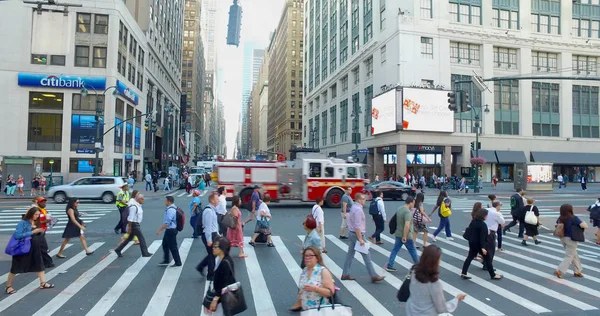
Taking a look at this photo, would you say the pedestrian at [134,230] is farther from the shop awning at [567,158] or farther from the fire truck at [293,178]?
the shop awning at [567,158]

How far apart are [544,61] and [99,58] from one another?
164 feet

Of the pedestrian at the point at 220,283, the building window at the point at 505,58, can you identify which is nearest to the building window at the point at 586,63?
the building window at the point at 505,58

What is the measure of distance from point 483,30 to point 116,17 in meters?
39.5

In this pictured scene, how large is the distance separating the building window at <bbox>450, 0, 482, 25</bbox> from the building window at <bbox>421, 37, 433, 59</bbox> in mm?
4194

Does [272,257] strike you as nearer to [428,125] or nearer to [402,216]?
[402,216]

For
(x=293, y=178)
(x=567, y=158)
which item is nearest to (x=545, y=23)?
(x=567, y=158)

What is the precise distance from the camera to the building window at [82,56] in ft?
119

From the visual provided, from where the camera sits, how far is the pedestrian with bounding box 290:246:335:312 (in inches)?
167

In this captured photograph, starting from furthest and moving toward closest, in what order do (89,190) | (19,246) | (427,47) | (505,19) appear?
(505,19) → (427,47) → (89,190) → (19,246)

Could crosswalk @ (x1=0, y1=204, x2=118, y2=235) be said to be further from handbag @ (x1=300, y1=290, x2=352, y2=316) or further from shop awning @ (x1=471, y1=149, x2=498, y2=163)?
shop awning @ (x1=471, y1=149, x2=498, y2=163)

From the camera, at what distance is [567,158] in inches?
1738

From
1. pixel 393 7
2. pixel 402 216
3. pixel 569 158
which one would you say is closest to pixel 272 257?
pixel 402 216

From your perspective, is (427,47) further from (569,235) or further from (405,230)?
(405,230)

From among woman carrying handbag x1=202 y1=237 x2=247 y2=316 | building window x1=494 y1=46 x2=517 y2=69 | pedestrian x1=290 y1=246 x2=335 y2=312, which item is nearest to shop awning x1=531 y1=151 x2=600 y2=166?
building window x1=494 y1=46 x2=517 y2=69
